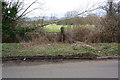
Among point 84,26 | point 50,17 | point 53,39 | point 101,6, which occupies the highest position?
point 101,6

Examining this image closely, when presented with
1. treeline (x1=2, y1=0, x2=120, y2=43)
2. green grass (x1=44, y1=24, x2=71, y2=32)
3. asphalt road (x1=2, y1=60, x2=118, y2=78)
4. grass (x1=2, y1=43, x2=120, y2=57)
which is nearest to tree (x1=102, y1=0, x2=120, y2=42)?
treeline (x1=2, y1=0, x2=120, y2=43)

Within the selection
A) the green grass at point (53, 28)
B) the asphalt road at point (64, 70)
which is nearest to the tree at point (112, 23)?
the green grass at point (53, 28)

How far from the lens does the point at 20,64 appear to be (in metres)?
5.63

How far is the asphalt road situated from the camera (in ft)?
15.3

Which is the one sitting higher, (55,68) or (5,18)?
(5,18)

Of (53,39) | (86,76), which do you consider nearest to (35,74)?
(86,76)

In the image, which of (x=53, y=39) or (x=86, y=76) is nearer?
(x=86, y=76)

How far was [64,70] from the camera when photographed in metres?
5.07

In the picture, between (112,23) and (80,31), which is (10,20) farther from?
(112,23)

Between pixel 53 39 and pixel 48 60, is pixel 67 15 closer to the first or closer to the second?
pixel 53 39

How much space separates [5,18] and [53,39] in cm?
366

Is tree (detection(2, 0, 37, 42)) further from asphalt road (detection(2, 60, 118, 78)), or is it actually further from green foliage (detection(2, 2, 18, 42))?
asphalt road (detection(2, 60, 118, 78))

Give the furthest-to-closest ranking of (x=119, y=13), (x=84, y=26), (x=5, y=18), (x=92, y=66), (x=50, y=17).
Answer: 1. (x=50, y=17)
2. (x=84, y=26)
3. (x=119, y=13)
4. (x=5, y=18)
5. (x=92, y=66)

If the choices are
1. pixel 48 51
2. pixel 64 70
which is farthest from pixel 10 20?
pixel 64 70
